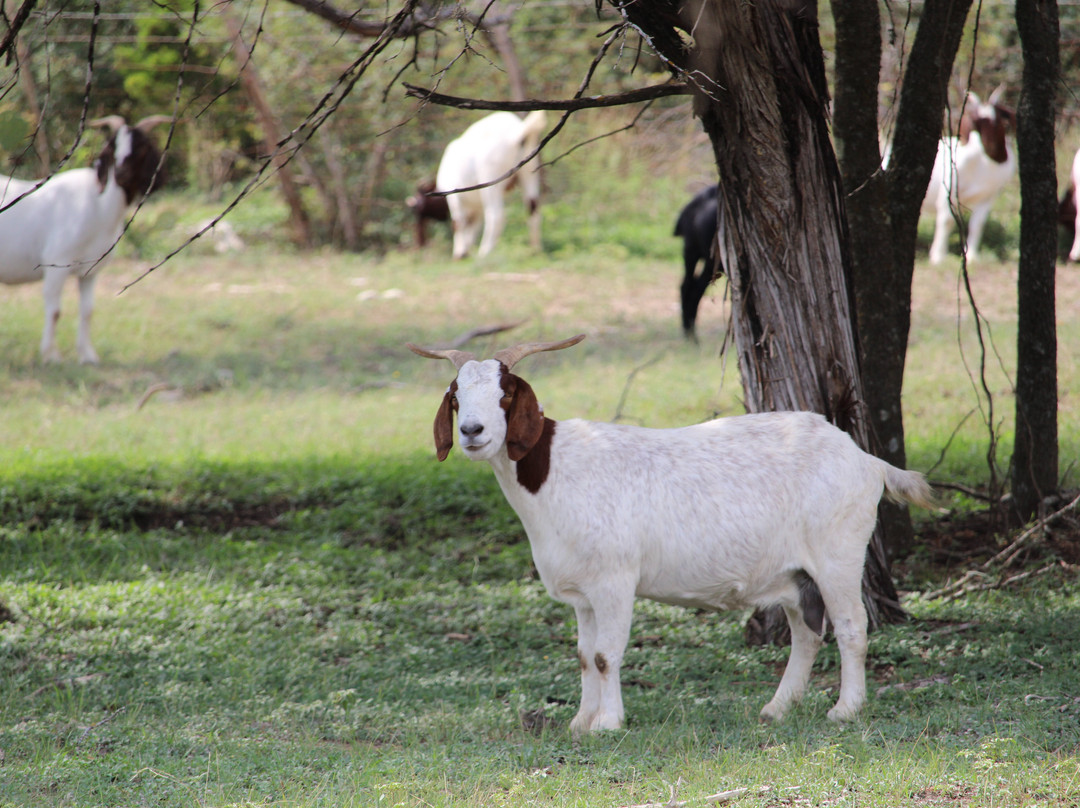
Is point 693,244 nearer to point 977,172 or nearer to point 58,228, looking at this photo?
point 977,172

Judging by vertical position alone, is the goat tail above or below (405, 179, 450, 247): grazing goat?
below

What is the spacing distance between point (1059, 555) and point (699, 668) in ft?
7.42

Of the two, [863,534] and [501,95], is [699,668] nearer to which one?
[863,534]

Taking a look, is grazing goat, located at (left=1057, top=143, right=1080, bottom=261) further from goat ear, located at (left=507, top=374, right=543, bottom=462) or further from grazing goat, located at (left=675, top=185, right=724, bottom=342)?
goat ear, located at (left=507, top=374, right=543, bottom=462)

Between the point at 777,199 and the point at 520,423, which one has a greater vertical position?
the point at 777,199

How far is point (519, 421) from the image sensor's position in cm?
396

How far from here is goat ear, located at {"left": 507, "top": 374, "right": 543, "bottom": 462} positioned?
3.96m

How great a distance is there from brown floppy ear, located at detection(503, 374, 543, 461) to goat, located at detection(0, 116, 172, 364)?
25.0 ft

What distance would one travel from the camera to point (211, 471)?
7.60 meters

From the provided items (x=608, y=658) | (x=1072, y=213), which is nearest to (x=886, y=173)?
(x=608, y=658)

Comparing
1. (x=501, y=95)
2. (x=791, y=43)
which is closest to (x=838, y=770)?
(x=791, y=43)

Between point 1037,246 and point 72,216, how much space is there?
8.67 metres

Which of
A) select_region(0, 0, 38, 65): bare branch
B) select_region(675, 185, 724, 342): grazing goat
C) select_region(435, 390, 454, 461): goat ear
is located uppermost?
select_region(0, 0, 38, 65): bare branch

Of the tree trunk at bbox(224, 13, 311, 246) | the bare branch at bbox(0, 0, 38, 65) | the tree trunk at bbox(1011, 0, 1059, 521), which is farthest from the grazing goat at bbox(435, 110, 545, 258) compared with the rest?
the bare branch at bbox(0, 0, 38, 65)
